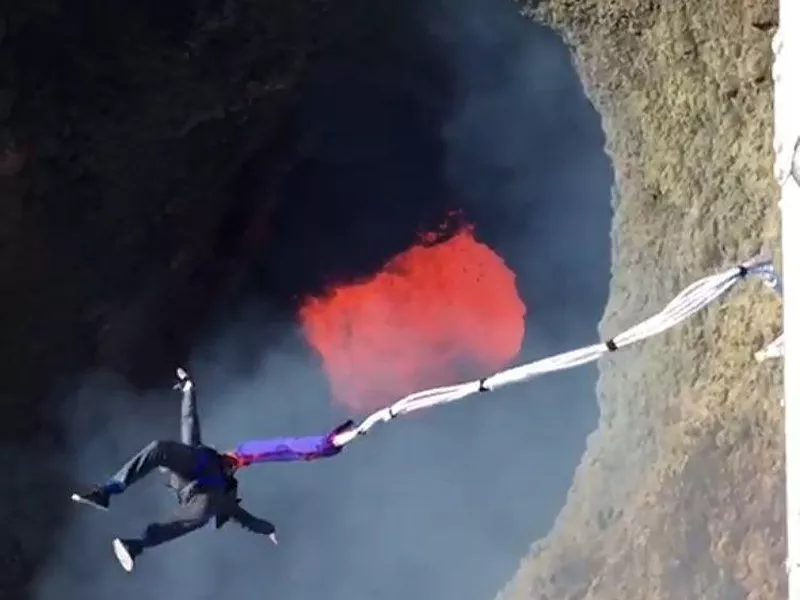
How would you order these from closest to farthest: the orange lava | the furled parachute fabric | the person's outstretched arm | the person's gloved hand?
the furled parachute fabric
the person's outstretched arm
the person's gloved hand
the orange lava

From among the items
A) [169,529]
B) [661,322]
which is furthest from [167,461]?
[661,322]

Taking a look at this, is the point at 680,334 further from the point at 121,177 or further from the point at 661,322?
the point at 121,177

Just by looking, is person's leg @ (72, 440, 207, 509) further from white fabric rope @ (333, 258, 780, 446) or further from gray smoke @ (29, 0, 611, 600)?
white fabric rope @ (333, 258, 780, 446)

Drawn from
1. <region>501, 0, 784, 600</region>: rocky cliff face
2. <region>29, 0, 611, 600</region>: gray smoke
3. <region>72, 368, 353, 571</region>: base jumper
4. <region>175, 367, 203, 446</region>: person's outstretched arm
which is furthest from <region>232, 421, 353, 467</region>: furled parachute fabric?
<region>501, 0, 784, 600</region>: rocky cliff face

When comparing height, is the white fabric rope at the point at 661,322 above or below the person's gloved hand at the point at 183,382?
below

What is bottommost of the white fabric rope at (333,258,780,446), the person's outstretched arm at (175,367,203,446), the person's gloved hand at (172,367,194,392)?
the white fabric rope at (333,258,780,446)

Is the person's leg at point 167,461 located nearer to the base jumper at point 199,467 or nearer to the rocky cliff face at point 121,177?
the base jumper at point 199,467

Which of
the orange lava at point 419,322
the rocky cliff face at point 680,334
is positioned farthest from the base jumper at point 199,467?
the rocky cliff face at point 680,334

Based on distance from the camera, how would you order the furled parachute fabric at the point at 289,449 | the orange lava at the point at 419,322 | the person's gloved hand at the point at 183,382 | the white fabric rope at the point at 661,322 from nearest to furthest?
the white fabric rope at the point at 661,322
the furled parachute fabric at the point at 289,449
the person's gloved hand at the point at 183,382
the orange lava at the point at 419,322
